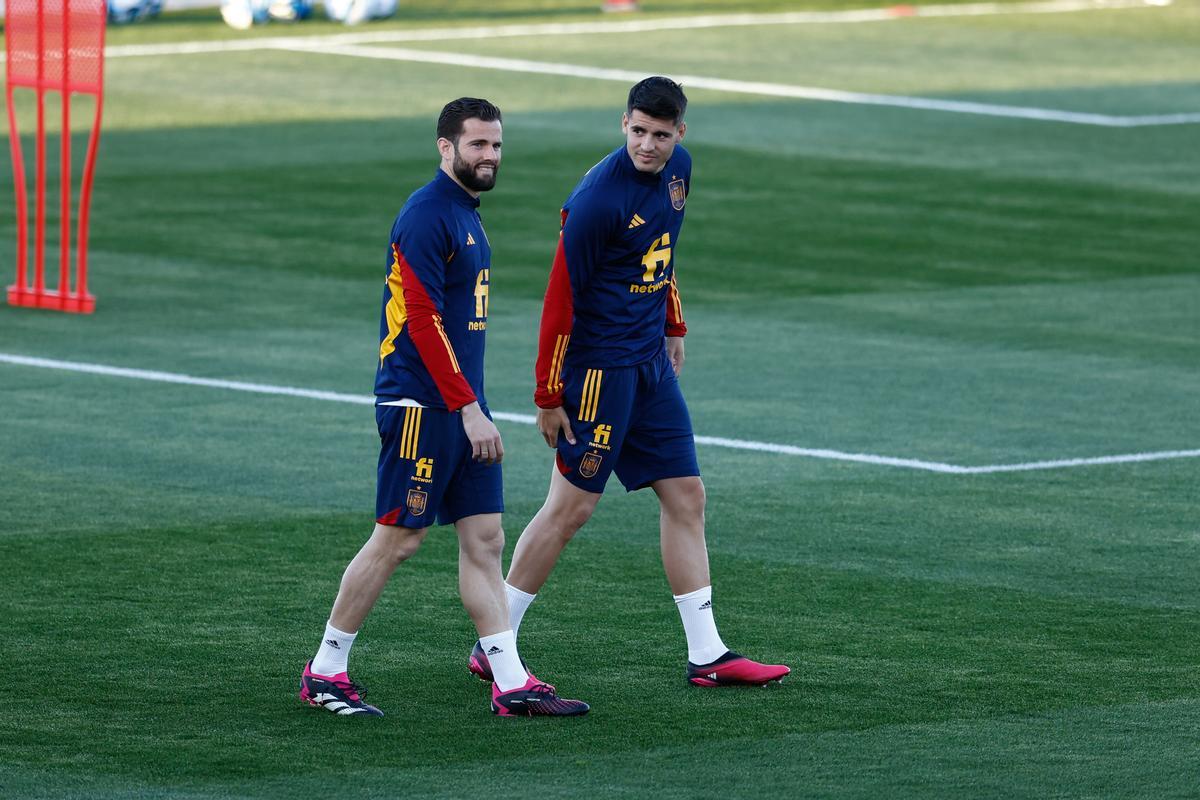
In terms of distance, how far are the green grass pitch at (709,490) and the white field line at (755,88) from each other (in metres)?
2.13

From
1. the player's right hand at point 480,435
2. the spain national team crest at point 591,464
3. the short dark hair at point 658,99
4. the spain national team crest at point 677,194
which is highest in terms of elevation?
the short dark hair at point 658,99

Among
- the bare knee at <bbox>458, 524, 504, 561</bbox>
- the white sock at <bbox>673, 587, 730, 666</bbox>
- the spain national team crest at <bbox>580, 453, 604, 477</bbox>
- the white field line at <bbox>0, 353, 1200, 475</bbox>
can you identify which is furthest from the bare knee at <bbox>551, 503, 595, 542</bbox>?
the white field line at <bbox>0, 353, 1200, 475</bbox>

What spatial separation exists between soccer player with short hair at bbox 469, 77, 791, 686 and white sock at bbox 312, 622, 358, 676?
0.57m

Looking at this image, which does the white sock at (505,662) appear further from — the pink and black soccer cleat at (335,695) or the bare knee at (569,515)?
the bare knee at (569,515)

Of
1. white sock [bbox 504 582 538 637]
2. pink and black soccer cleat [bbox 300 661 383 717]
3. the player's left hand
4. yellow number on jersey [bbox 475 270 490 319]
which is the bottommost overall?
pink and black soccer cleat [bbox 300 661 383 717]

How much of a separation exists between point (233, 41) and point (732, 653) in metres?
28.7

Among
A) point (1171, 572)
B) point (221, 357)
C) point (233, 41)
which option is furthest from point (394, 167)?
point (1171, 572)

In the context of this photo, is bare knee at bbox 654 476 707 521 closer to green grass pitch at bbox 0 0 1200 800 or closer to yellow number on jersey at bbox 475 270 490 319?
green grass pitch at bbox 0 0 1200 800

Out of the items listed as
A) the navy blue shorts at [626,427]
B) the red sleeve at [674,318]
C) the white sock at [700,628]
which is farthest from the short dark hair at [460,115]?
the white sock at [700,628]

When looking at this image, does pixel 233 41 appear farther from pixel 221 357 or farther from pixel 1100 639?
pixel 1100 639

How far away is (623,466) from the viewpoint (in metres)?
8.56

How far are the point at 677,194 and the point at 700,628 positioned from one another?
151 centimetres

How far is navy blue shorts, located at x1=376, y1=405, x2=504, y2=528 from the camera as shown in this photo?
308 inches

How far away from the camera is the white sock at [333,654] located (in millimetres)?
7934
